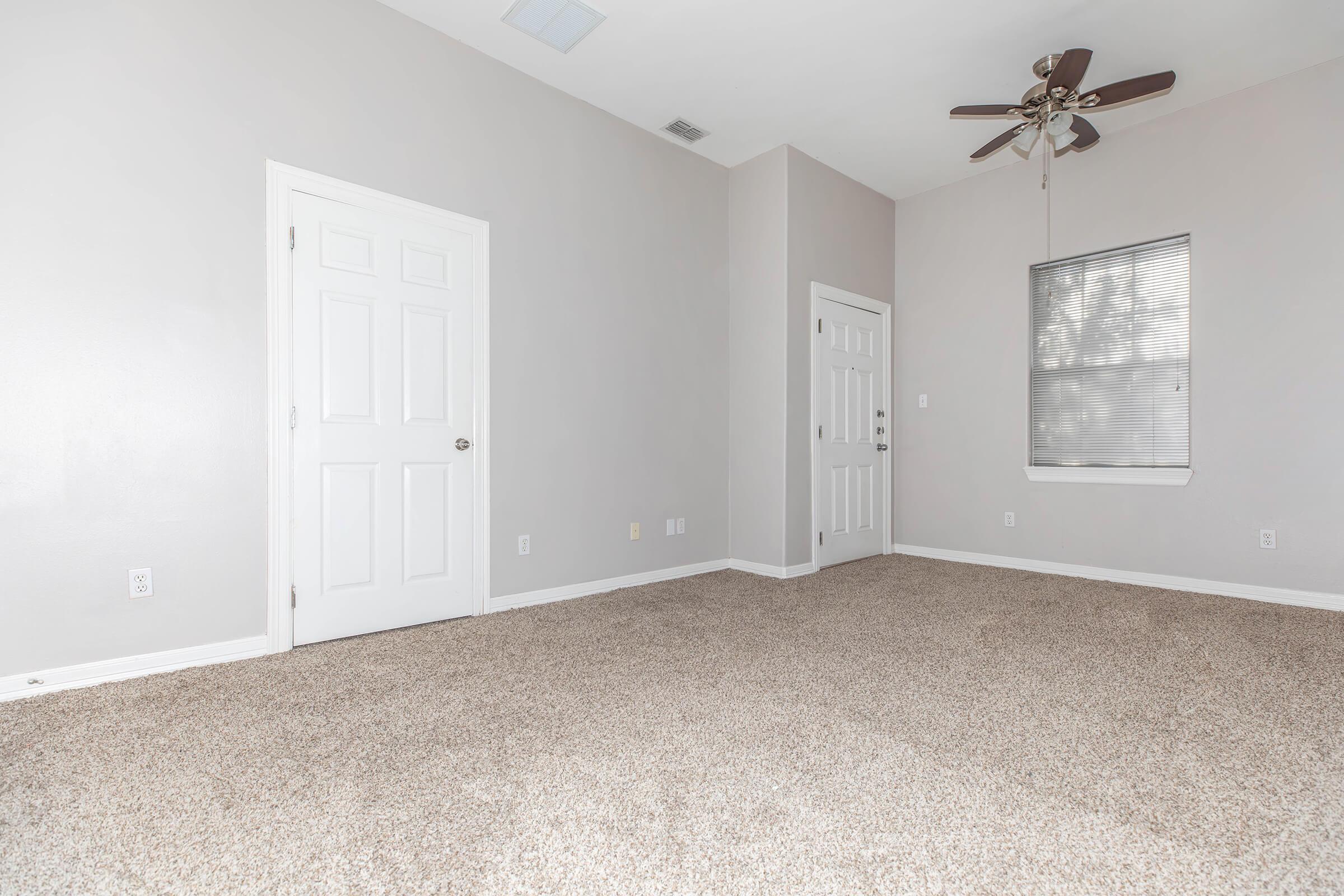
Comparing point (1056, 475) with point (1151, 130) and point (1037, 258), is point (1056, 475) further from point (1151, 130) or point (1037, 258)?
point (1151, 130)

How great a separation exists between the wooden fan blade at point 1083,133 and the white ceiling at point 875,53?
1.04 ft

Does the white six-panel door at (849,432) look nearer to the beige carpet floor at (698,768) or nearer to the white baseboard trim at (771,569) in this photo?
the white baseboard trim at (771,569)

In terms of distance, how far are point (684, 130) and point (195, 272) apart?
9.57 feet

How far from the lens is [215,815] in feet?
4.76

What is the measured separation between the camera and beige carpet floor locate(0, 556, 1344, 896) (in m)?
1.27

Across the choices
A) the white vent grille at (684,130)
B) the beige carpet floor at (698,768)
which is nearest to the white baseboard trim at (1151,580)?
the beige carpet floor at (698,768)

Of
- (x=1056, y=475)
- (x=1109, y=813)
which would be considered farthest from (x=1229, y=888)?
(x=1056, y=475)

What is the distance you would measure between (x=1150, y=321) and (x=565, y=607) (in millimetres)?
4140

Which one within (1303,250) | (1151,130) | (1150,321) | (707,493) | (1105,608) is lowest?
(1105,608)

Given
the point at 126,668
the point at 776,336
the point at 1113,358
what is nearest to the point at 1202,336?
the point at 1113,358

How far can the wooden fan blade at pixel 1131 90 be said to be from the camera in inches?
116

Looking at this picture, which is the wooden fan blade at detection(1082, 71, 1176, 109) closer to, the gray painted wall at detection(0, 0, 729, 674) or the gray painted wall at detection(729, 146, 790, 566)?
the gray painted wall at detection(729, 146, 790, 566)

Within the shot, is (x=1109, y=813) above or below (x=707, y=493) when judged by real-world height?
below

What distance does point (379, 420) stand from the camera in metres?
2.99
